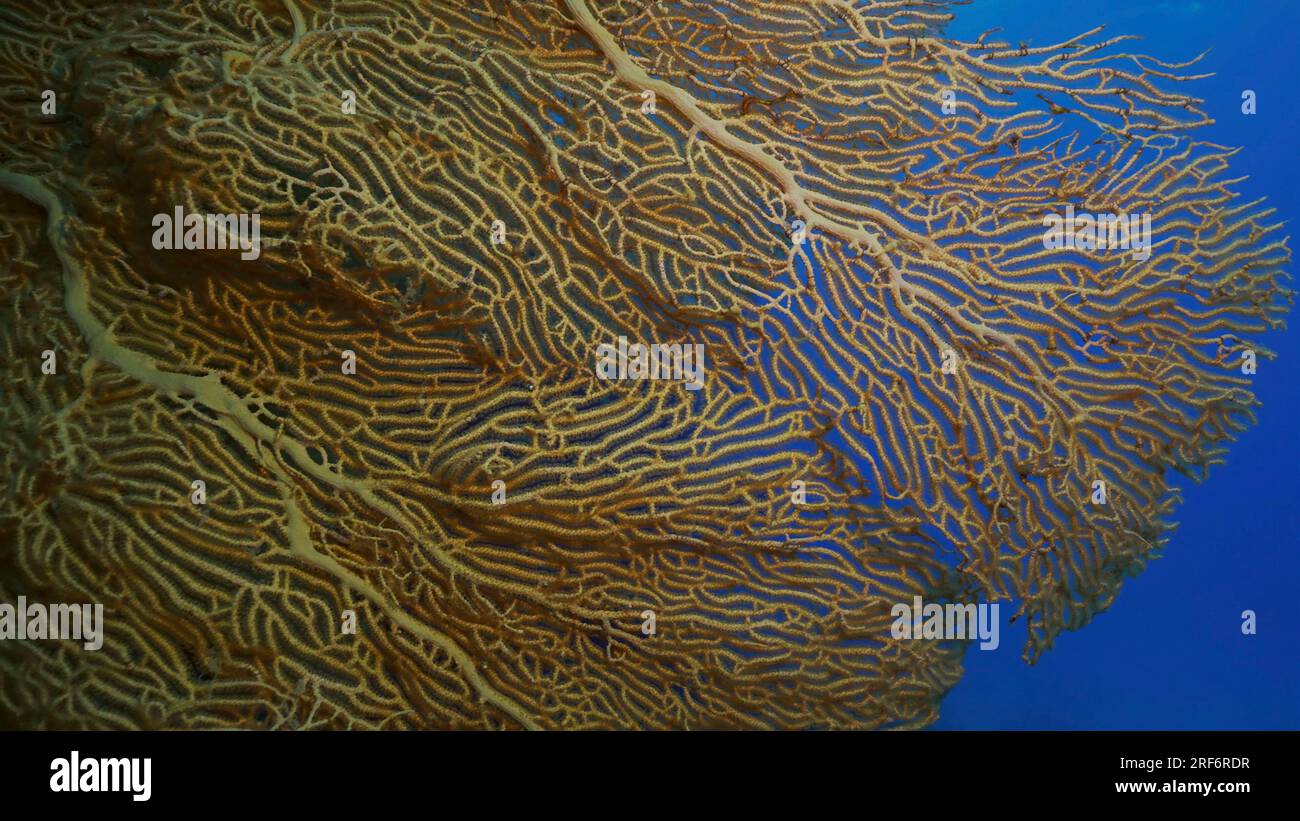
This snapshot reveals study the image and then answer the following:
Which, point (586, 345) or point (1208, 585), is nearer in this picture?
point (586, 345)

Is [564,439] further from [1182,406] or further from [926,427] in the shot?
[1182,406]

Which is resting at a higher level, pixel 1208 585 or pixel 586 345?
pixel 586 345

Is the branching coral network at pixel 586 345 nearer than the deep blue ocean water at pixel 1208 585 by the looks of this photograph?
Yes

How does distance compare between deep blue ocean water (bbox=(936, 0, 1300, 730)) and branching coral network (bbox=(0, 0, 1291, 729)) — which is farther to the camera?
deep blue ocean water (bbox=(936, 0, 1300, 730))
